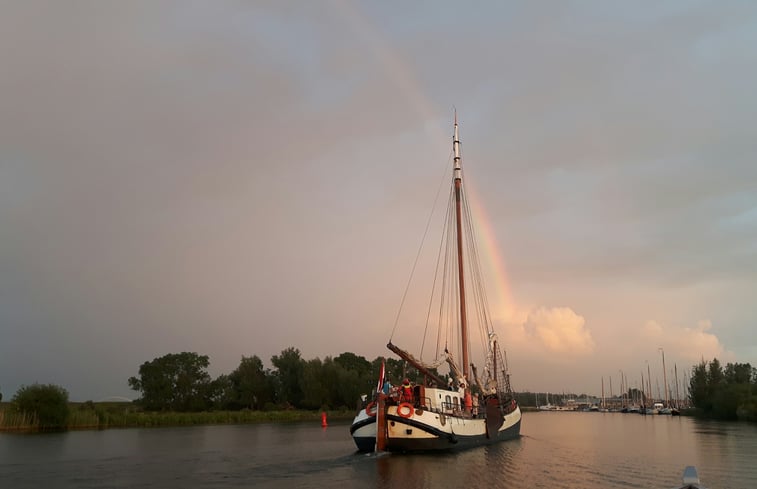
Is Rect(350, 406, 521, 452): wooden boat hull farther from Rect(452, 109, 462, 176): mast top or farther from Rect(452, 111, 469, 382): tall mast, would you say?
Rect(452, 109, 462, 176): mast top

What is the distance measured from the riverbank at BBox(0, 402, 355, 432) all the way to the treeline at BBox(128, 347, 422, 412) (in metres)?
6.59

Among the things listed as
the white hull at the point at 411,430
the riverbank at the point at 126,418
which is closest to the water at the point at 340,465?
the white hull at the point at 411,430

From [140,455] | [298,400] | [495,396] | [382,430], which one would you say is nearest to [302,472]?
[382,430]

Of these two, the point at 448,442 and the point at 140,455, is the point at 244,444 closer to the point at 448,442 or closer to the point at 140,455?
the point at 140,455

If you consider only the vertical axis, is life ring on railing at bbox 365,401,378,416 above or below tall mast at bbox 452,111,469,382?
below

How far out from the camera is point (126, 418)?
8062 centimetres

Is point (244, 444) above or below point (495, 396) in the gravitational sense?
below

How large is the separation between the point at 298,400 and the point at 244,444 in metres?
77.1

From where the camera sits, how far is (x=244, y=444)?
54.5m

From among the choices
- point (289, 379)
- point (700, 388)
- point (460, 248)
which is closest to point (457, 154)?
point (460, 248)

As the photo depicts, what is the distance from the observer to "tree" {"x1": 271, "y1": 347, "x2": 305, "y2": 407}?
129250 millimetres

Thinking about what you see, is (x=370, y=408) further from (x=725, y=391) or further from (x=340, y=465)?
(x=725, y=391)

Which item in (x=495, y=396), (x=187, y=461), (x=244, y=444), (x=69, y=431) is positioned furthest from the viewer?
(x=69, y=431)

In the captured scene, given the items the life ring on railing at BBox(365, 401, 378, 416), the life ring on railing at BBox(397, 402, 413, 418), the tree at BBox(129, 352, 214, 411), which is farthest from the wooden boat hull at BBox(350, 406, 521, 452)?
the tree at BBox(129, 352, 214, 411)
